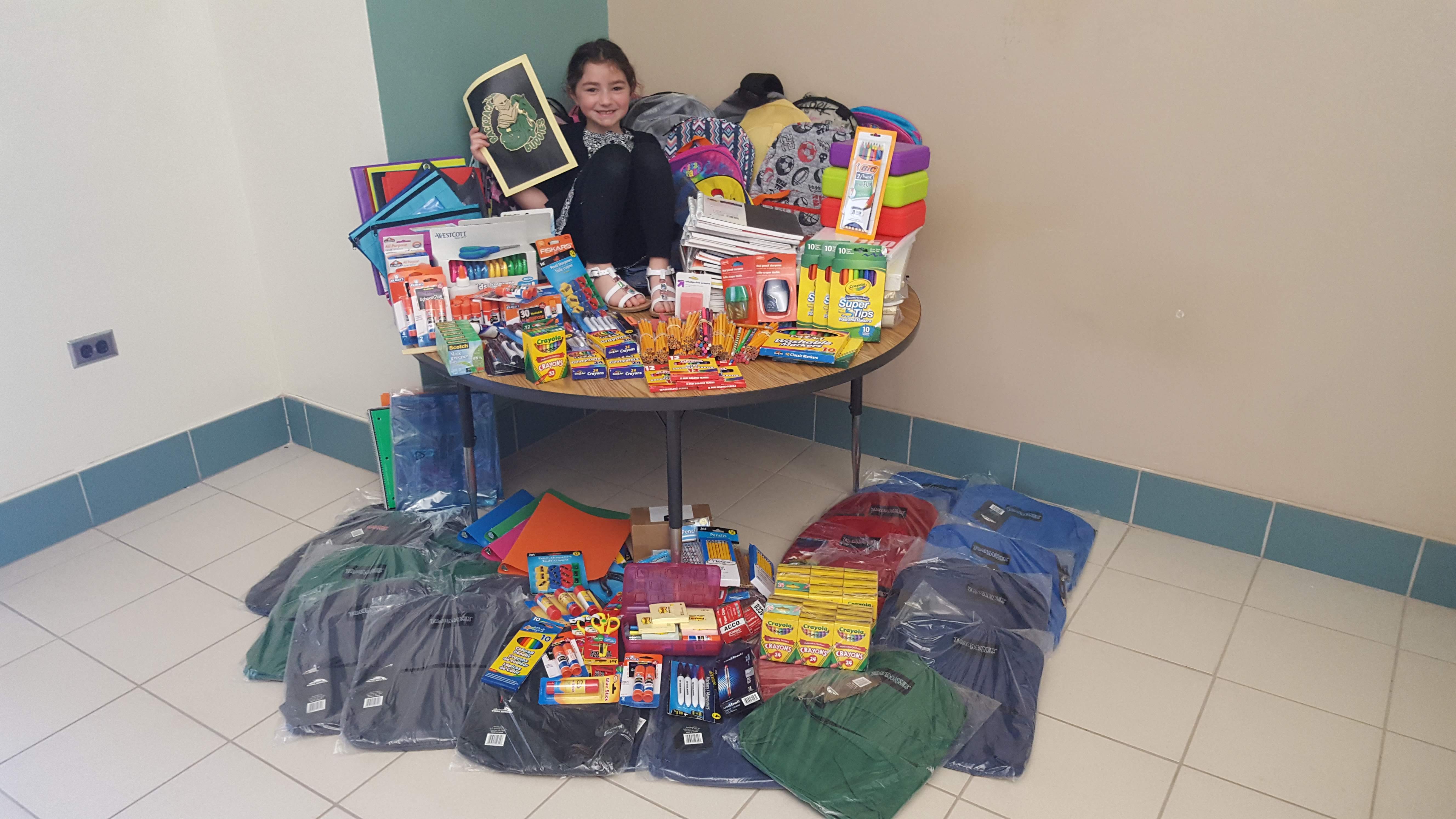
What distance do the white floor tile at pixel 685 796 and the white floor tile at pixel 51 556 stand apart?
1.64m

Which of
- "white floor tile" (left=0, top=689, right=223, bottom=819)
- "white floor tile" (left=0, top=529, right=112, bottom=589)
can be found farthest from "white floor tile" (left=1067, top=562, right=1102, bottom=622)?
"white floor tile" (left=0, top=529, right=112, bottom=589)

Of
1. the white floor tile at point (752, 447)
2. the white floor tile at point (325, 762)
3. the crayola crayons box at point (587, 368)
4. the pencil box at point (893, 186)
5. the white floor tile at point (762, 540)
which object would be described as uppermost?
the pencil box at point (893, 186)

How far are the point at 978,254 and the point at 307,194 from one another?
185cm

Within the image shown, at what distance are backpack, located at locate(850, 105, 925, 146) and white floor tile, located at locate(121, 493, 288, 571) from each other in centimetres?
193

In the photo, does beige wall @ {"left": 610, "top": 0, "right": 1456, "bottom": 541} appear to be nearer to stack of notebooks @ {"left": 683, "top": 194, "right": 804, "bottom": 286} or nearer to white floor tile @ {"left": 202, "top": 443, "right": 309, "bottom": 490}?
stack of notebooks @ {"left": 683, "top": 194, "right": 804, "bottom": 286}

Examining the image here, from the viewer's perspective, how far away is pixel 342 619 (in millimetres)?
2037

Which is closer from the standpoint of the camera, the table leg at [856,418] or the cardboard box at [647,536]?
the cardboard box at [647,536]

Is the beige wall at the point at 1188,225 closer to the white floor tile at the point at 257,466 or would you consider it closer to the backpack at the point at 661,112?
the backpack at the point at 661,112

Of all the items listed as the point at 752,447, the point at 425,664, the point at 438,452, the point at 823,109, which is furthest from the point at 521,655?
the point at 823,109

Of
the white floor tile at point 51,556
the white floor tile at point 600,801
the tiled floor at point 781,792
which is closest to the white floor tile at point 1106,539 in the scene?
the tiled floor at point 781,792

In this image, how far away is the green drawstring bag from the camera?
1.64 m

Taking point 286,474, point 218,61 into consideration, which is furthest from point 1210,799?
point 218,61

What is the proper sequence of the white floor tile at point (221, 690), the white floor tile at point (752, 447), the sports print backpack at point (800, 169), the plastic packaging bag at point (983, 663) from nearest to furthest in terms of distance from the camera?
the plastic packaging bag at point (983, 663) → the white floor tile at point (221, 690) → the sports print backpack at point (800, 169) → the white floor tile at point (752, 447)

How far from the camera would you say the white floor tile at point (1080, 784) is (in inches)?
64.6
